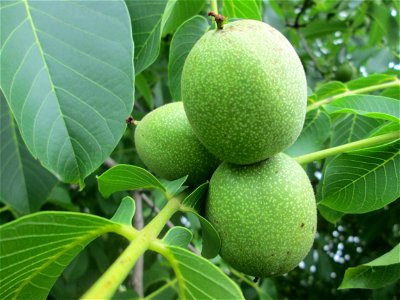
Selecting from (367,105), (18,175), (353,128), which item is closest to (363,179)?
(367,105)

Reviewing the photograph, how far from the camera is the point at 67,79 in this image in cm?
100

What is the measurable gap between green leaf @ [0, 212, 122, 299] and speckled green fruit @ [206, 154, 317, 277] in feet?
0.91

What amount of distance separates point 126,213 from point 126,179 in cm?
16

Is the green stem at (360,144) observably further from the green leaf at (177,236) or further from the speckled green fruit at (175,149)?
the green leaf at (177,236)

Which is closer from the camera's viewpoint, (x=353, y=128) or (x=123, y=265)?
(x=123, y=265)

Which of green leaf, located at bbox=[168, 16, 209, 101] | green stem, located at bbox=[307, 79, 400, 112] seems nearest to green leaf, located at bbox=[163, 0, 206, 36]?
green leaf, located at bbox=[168, 16, 209, 101]

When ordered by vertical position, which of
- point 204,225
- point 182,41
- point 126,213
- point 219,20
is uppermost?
point 219,20

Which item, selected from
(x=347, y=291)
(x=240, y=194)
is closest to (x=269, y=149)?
(x=240, y=194)

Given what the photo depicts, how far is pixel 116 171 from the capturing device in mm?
1075

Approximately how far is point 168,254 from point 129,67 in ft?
1.28

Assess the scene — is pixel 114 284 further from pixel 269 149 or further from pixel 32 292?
pixel 269 149

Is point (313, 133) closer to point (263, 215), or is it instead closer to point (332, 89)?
point (332, 89)

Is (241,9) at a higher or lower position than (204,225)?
higher

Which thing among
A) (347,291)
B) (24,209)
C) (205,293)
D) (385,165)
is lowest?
(347,291)
